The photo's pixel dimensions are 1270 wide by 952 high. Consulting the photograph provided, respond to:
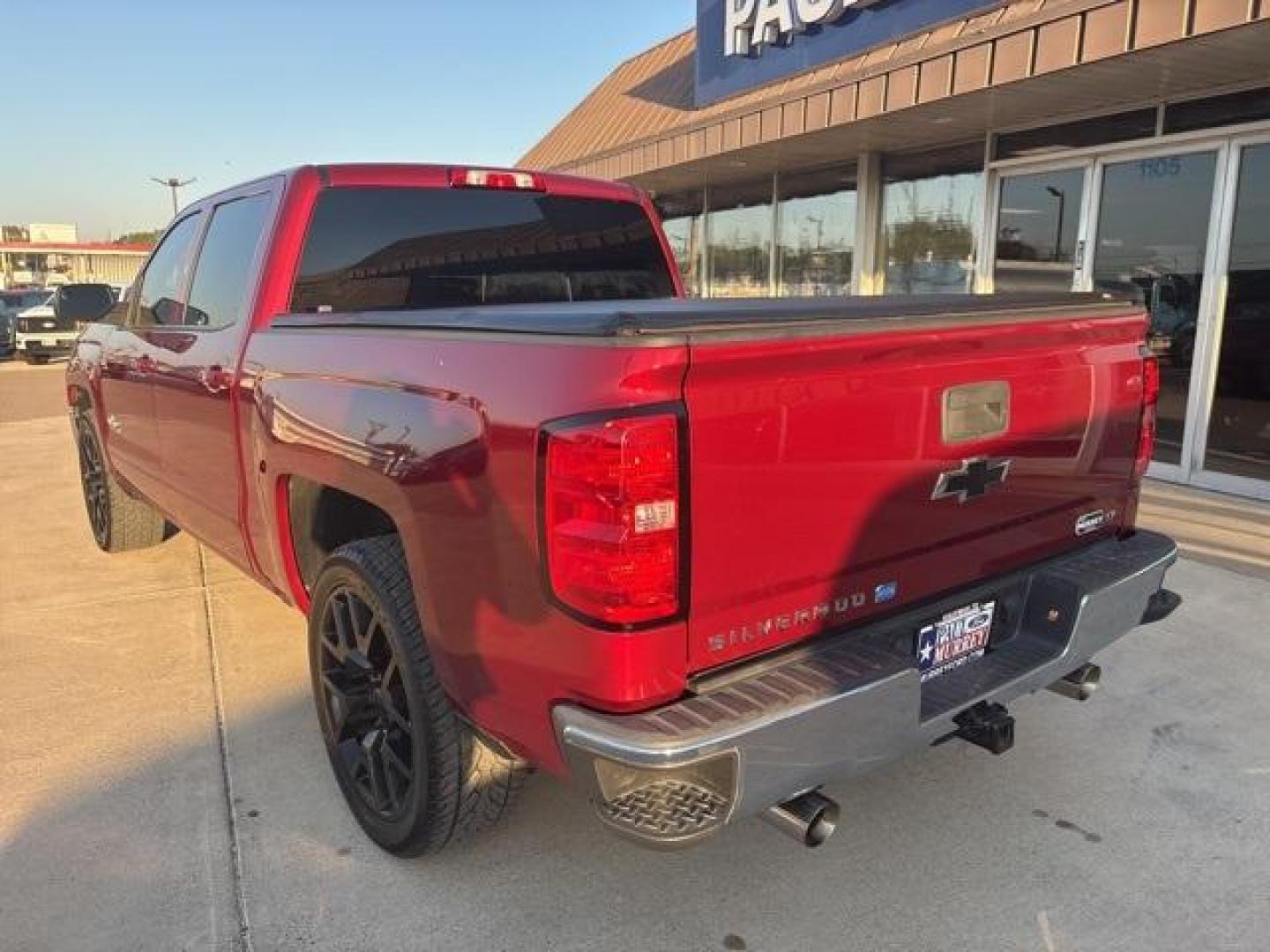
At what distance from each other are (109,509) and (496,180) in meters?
3.40

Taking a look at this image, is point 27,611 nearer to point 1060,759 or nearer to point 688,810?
point 688,810

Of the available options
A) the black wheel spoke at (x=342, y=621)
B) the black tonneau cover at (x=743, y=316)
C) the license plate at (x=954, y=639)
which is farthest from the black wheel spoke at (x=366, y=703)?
the license plate at (x=954, y=639)

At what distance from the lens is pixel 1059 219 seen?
27.4 ft

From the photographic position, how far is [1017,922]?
251 cm

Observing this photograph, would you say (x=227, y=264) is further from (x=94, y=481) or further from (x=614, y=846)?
(x=94, y=481)

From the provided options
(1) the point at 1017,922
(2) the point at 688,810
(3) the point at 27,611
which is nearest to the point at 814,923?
(1) the point at 1017,922

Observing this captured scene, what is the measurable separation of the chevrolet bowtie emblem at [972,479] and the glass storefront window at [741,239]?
1047 cm

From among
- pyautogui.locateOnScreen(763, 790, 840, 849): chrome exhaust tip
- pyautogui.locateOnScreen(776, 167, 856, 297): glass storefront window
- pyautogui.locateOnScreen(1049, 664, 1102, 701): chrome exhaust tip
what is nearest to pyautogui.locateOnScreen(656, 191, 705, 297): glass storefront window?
pyautogui.locateOnScreen(776, 167, 856, 297): glass storefront window

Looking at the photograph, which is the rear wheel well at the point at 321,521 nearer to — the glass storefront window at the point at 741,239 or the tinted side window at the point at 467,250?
the tinted side window at the point at 467,250

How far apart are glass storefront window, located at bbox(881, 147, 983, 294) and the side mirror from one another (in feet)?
24.6

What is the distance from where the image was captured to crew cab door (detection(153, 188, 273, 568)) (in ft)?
11.6

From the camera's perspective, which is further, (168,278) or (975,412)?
(168,278)

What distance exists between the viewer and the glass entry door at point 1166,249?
7.12m

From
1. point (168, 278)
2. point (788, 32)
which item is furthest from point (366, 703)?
point (788, 32)
